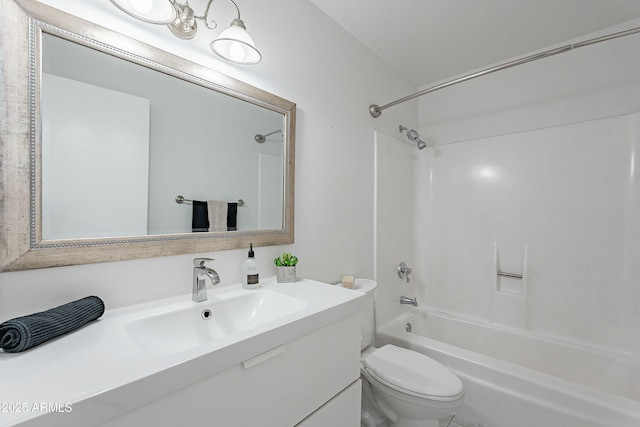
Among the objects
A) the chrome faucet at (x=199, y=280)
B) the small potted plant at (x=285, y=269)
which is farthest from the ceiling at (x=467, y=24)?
the chrome faucet at (x=199, y=280)

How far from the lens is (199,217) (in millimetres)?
1134

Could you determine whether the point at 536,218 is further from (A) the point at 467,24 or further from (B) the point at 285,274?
(B) the point at 285,274

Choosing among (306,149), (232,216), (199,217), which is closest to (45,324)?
(199,217)

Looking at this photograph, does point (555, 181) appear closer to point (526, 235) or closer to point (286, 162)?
point (526, 235)

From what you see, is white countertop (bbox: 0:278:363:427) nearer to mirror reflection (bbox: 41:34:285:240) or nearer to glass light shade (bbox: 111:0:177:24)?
mirror reflection (bbox: 41:34:285:240)

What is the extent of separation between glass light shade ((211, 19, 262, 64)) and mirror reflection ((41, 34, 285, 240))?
6.4 inches

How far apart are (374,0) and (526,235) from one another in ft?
6.18

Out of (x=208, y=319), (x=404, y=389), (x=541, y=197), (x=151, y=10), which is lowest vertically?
(x=404, y=389)

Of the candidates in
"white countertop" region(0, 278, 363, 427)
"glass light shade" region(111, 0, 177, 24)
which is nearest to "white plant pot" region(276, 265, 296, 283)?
"white countertop" region(0, 278, 363, 427)

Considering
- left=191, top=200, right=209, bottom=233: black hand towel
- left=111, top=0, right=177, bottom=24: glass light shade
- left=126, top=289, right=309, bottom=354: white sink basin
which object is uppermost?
left=111, top=0, right=177, bottom=24: glass light shade

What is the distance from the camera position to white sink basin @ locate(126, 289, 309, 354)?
86 cm

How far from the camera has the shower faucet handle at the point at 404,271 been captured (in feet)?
7.62

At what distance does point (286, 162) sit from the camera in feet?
4.74

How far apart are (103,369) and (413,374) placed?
4.21 ft
